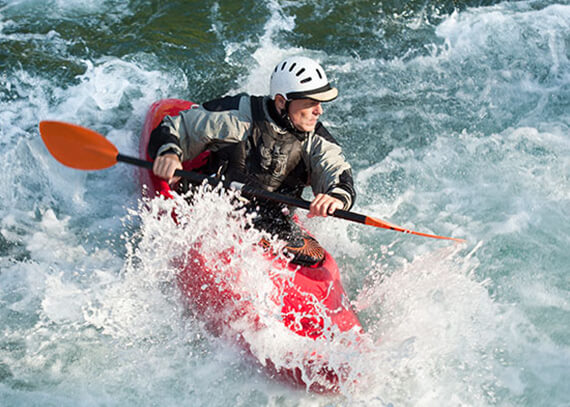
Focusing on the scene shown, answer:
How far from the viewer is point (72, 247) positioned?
4.20 metres

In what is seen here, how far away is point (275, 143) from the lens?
3.44 meters

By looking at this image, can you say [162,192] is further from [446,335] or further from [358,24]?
[358,24]

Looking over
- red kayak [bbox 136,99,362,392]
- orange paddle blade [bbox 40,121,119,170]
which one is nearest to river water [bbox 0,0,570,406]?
red kayak [bbox 136,99,362,392]

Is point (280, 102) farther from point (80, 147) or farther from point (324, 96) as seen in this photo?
point (80, 147)

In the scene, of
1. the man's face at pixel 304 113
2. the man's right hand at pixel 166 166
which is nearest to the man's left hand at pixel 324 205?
the man's face at pixel 304 113

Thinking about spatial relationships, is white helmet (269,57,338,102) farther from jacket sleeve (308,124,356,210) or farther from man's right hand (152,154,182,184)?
man's right hand (152,154,182,184)

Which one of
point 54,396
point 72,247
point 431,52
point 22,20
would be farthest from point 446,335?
point 22,20

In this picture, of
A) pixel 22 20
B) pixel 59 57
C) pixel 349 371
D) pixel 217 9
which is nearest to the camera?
pixel 349 371

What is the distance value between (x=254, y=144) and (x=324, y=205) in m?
0.62

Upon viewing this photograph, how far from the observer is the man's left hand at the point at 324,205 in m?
3.14

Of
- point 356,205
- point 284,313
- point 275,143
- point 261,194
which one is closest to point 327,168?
point 275,143

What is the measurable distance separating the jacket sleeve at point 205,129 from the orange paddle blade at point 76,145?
39 cm

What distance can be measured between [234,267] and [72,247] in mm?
1504

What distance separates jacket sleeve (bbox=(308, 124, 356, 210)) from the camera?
335cm
